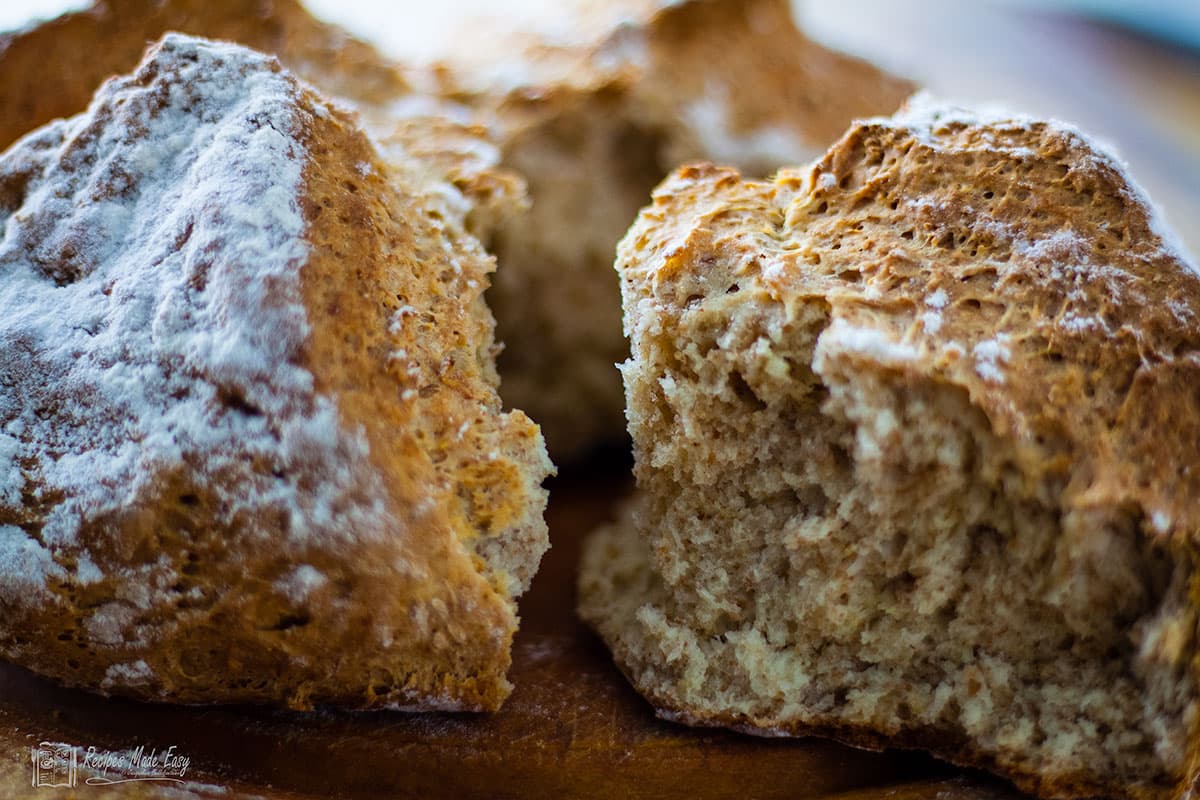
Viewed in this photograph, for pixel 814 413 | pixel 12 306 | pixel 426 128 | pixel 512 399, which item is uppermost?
pixel 426 128

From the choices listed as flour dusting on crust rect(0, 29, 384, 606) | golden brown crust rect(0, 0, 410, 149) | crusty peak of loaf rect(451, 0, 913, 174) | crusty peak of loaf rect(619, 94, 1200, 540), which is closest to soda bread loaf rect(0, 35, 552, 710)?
flour dusting on crust rect(0, 29, 384, 606)

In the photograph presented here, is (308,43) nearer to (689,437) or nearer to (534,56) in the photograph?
(534,56)

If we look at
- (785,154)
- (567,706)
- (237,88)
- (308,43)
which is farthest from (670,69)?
(567,706)

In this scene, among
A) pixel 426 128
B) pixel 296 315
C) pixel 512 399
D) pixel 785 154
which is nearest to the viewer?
pixel 296 315

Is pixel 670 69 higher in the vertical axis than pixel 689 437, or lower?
higher

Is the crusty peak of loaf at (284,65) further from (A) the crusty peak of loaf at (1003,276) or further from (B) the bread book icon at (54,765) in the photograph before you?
(B) the bread book icon at (54,765)

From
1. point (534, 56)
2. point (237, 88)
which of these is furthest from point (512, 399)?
point (237, 88)

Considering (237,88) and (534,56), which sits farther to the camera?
(534,56)

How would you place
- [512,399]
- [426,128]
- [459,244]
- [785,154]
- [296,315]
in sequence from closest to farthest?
[296,315] < [459,244] < [426,128] < [785,154] < [512,399]
